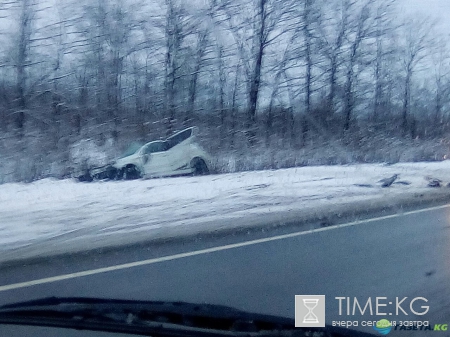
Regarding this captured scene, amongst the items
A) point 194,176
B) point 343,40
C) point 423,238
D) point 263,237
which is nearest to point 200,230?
point 263,237

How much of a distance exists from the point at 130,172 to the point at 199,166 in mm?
1461

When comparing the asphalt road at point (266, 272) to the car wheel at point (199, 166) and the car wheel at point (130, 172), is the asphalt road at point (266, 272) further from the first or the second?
the car wheel at point (199, 166)

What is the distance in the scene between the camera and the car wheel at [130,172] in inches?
411

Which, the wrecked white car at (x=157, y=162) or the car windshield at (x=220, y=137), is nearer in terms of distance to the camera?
the car windshield at (x=220, y=137)

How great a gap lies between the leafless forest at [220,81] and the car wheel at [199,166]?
0.30 metres

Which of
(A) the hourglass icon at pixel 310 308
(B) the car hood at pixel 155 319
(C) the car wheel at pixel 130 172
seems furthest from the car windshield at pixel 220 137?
(B) the car hood at pixel 155 319

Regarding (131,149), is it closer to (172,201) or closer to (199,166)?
A: (199,166)

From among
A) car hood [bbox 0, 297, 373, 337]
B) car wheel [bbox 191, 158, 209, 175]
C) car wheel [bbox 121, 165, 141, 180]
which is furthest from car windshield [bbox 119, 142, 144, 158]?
car hood [bbox 0, 297, 373, 337]

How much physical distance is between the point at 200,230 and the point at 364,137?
4.83m

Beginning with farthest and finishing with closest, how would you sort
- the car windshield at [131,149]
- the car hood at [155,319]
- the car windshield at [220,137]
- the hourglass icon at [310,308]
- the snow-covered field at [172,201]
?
the car windshield at [131,149], the snow-covered field at [172,201], the car windshield at [220,137], the hourglass icon at [310,308], the car hood at [155,319]

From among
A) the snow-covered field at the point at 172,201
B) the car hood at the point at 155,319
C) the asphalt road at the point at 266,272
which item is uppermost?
the snow-covered field at the point at 172,201

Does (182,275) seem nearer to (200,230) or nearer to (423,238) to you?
(200,230)

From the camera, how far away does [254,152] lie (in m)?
12.1

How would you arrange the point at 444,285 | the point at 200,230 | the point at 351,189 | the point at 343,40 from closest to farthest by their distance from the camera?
the point at 444,285, the point at 200,230, the point at 343,40, the point at 351,189
